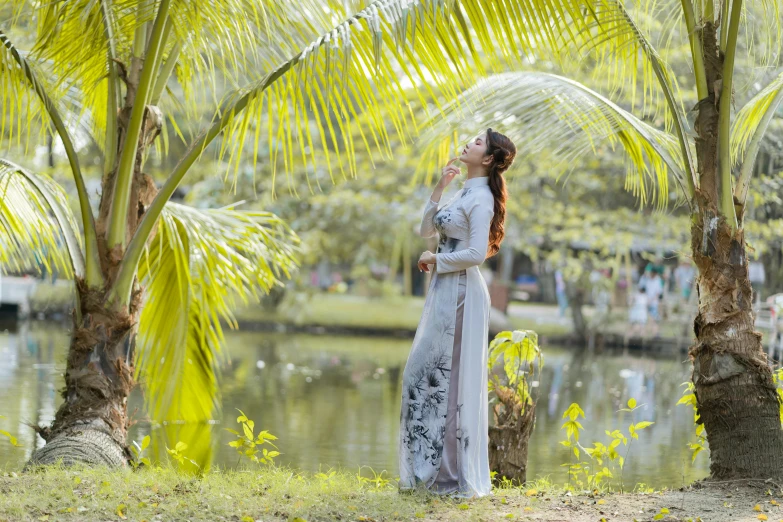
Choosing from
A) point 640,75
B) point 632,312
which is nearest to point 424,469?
point 640,75

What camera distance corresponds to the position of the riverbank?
3957 mm

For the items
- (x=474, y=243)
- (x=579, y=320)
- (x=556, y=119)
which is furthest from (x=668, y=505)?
(x=579, y=320)

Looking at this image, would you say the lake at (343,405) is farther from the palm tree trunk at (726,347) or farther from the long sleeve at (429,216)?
the long sleeve at (429,216)

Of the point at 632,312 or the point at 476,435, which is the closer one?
the point at 476,435

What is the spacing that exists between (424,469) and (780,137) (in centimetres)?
930

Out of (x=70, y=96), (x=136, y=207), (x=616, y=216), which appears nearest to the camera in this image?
(x=136, y=207)

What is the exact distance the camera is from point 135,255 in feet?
16.9

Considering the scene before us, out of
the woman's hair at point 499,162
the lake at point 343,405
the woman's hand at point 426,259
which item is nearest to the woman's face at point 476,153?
the woman's hair at point 499,162

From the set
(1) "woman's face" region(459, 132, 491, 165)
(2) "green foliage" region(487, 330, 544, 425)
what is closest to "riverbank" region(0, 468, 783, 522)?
(2) "green foliage" region(487, 330, 544, 425)

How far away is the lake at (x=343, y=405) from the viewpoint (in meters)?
7.46

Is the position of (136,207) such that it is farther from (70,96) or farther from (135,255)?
(70,96)

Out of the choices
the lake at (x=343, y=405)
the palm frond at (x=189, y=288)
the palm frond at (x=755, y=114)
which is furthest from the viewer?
the lake at (x=343, y=405)

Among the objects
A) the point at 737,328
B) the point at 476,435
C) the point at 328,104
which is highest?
the point at 328,104

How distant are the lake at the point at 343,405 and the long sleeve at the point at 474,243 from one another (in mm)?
1962
